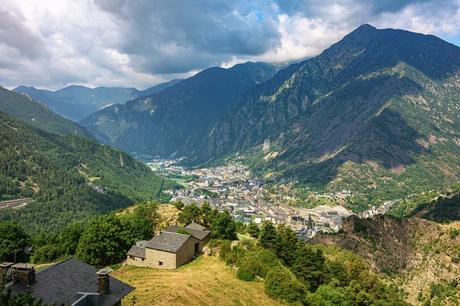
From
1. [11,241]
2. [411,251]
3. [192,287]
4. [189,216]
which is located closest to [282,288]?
[192,287]

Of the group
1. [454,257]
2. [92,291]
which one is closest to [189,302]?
[92,291]

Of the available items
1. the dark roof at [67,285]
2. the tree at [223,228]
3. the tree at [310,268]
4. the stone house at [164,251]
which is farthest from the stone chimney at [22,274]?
the tree at [223,228]

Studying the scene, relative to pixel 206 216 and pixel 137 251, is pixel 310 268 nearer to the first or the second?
pixel 206 216

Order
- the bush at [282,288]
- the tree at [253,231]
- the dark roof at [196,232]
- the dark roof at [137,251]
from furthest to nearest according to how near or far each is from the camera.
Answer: the tree at [253,231] → the dark roof at [196,232] → the dark roof at [137,251] → the bush at [282,288]

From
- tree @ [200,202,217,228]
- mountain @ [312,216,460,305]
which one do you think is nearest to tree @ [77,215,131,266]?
tree @ [200,202,217,228]

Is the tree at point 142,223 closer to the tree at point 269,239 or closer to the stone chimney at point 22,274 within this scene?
the tree at point 269,239

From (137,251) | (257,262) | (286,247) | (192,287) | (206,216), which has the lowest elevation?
(192,287)
